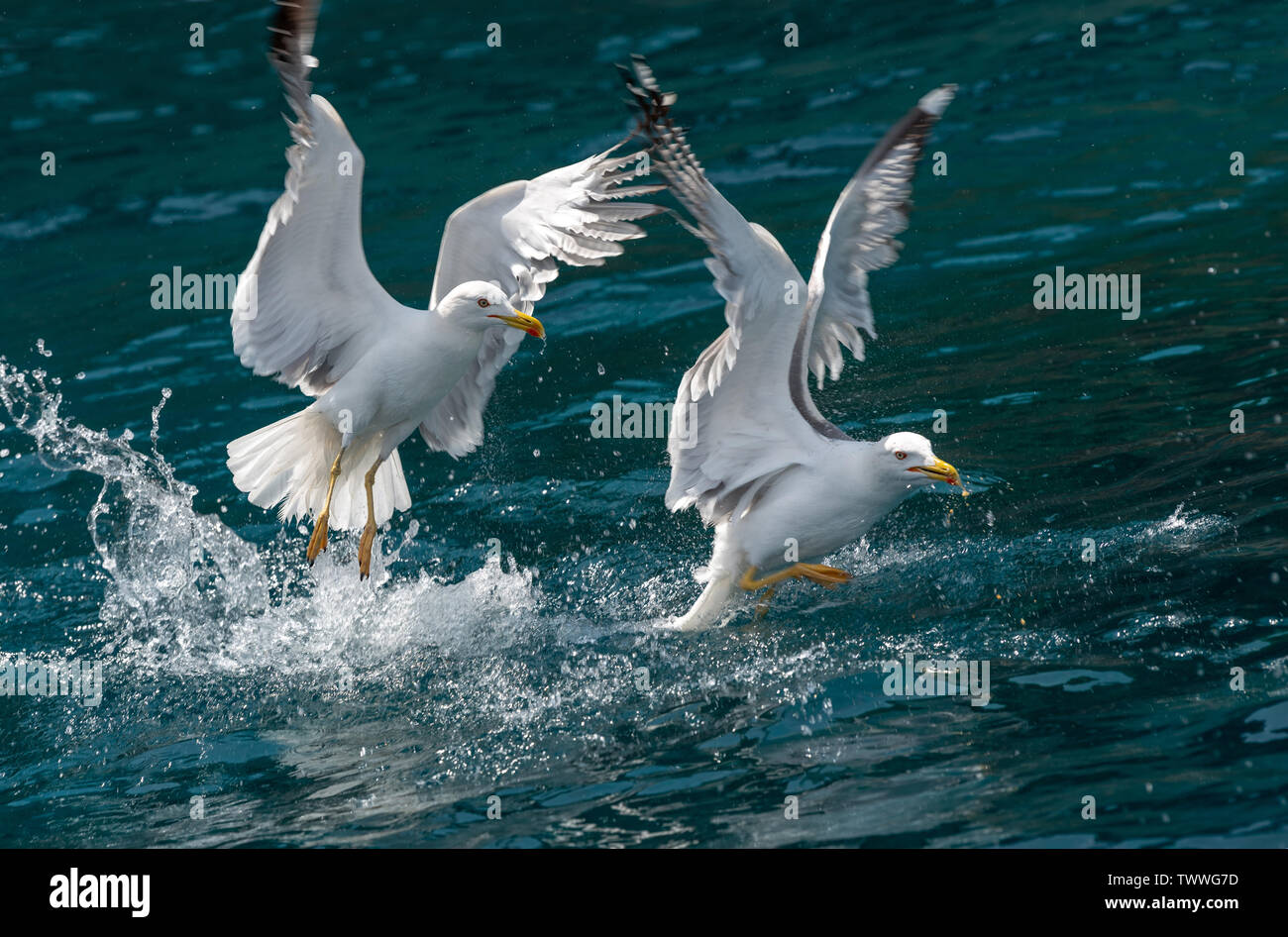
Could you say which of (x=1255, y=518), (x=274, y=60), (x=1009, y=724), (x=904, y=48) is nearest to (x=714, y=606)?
(x=1009, y=724)

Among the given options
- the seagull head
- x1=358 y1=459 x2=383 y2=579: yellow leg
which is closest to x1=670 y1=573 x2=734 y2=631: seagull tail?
the seagull head

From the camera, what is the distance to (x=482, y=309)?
748 centimetres

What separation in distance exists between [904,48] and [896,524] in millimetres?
8989

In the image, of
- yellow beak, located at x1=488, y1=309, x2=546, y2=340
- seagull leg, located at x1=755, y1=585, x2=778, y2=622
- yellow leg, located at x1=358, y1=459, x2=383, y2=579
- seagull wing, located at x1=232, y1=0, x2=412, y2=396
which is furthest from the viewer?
yellow leg, located at x1=358, y1=459, x2=383, y2=579

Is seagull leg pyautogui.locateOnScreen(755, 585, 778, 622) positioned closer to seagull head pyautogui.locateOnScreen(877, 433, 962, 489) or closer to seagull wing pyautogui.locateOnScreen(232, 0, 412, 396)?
seagull head pyautogui.locateOnScreen(877, 433, 962, 489)

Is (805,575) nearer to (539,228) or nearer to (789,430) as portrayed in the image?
(789,430)

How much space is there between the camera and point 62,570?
834cm

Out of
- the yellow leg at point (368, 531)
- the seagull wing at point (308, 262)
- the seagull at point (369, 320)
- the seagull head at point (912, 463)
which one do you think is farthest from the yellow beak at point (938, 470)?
the yellow leg at point (368, 531)

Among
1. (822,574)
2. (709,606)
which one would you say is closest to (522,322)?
(709,606)

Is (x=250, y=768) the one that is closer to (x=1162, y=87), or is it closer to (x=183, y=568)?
(x=183, y=568)

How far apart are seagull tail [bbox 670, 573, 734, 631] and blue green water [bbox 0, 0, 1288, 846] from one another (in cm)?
14

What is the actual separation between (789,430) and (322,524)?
240 cm

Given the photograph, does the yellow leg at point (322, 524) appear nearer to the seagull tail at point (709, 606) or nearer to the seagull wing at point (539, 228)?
the seagull wing at point (539, 228)

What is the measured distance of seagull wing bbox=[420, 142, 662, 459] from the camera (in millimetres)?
7773
